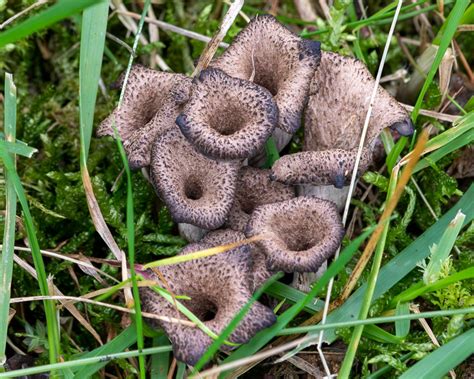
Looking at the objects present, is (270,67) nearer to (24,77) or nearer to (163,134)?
(163,134)

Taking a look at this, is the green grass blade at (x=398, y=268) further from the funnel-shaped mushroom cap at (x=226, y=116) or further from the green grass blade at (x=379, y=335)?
the funnel-shaped mushroom cap at (x=226, y=116)

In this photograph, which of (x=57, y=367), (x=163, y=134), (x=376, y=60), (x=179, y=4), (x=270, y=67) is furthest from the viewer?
(x=179, y=4)

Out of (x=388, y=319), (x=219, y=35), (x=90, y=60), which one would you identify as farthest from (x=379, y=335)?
(x=90, y=60)

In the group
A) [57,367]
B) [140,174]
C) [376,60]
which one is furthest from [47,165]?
[376,60]

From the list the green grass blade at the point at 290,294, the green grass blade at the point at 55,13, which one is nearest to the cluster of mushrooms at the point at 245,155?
the green grass blade at the point at 290,294

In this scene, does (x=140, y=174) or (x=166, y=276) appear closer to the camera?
Result: (x=166, y=276)

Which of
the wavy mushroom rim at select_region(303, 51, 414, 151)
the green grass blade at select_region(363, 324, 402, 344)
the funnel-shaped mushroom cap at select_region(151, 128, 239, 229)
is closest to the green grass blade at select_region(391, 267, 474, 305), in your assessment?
the green grass blade at select_region(363, 324, 402, 344)

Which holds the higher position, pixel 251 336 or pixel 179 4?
pixel 179 4
